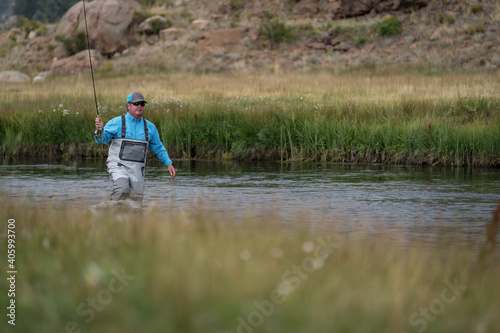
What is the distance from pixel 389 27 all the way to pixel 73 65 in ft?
63.3

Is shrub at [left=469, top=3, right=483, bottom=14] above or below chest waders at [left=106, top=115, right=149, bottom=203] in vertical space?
above

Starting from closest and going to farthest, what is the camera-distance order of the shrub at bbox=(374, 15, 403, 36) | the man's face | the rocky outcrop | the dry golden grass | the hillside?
the man's face → the dry golden grass → the hillside → the shrub at bbox=(374, 15, 403, 36) → the rocky outcrop

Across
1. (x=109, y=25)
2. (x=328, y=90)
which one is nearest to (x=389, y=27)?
(x=109, y=25)

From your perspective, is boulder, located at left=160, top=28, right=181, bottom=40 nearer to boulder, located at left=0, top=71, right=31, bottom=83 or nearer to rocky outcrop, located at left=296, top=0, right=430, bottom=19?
rocky outcrop, located at left=296, top=0, right=430, bottom=19

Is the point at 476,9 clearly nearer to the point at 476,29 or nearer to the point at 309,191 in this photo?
the point at 476,29

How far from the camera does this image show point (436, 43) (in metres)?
42.8

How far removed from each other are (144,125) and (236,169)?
7219 millimetres

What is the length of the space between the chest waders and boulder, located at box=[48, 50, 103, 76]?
37.8 m

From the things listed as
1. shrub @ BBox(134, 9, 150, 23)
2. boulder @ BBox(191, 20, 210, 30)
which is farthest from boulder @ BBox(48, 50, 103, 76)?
boulder @ BBox(191, 20, 210, 30)

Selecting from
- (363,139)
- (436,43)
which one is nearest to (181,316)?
(363,139)

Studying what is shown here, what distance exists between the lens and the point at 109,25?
51375 millimetres

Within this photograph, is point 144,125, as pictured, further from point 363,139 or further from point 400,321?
point 363,139

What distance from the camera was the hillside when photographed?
41.2m

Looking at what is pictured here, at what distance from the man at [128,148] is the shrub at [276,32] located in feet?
127
